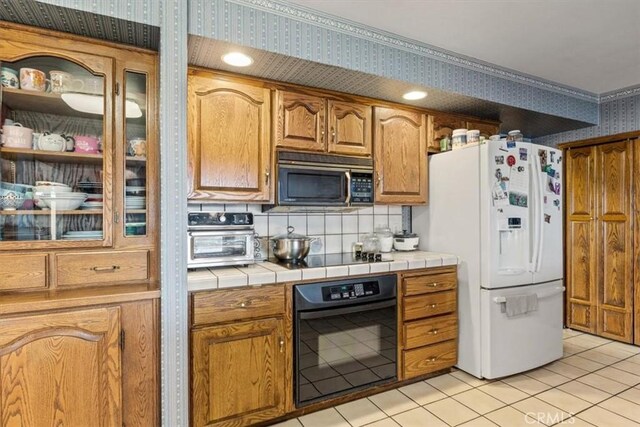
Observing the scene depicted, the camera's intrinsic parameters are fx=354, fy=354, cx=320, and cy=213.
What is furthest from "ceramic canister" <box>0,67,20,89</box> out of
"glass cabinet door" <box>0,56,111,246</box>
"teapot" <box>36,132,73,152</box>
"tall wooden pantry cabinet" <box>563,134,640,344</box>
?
"tall wooden pantry cabinet" <box>563,134,640,344</box>

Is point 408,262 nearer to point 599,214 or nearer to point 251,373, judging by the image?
point 251,373

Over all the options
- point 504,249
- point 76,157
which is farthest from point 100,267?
point 504,249

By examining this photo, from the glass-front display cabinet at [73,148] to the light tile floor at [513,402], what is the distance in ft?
4.90

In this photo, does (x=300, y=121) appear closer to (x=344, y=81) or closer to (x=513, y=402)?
(x=344, y=81)

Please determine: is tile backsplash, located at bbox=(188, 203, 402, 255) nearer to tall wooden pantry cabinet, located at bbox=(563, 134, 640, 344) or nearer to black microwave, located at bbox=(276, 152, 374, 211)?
black microwave, located at bbox=(276, 152, 374, 211)

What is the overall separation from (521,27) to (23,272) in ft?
9.50

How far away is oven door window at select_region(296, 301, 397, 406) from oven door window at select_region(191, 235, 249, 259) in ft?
1.70

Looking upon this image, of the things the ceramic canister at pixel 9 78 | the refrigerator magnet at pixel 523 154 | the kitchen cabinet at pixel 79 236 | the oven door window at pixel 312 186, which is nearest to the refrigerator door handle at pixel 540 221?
the refrigerator magnet at pixel 523 154

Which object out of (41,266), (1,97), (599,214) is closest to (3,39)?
(1,97)

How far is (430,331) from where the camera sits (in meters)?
2.48

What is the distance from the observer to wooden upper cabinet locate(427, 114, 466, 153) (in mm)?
2846

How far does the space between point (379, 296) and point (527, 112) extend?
198 centimetres

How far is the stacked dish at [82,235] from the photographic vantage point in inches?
67.4

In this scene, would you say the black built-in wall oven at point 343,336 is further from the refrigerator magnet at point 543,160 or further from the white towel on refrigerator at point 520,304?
the refrigerator magnet at point 543,160
